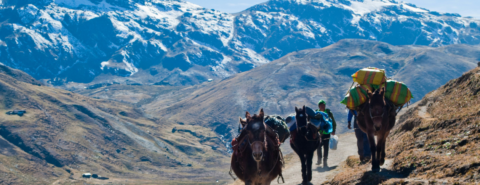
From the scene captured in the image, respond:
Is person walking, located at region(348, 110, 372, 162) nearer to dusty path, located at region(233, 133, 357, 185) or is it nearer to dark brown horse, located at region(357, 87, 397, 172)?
dusty path, located at region(233, 133, 357, 185)

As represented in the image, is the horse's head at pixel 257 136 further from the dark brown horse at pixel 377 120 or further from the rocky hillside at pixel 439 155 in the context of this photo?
the dark brown horse at pixel 377 120

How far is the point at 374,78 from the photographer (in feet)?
58.0

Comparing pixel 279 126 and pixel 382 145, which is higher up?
pixel 279 126

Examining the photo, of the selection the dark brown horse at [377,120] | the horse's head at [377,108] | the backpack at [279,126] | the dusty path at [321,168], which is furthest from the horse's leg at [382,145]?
the backpack at [279,126]

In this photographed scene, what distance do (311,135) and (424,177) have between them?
5.94 metres

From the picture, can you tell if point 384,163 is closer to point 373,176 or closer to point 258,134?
point 373,176

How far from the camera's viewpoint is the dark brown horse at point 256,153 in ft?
44.2

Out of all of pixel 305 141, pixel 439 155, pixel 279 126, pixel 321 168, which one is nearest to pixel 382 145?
pixel 439 155

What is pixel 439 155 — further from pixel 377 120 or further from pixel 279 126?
pixel 279 126

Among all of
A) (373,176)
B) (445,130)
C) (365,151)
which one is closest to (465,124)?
(445,130)

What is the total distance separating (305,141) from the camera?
17.6 meters

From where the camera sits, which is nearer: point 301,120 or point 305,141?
point 305,141

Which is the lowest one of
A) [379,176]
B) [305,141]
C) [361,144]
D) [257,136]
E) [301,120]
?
[361,144]

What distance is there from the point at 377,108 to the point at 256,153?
528 cm
